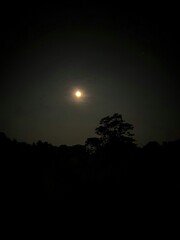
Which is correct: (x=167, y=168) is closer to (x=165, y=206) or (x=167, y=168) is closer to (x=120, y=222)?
(x=165, y=206)

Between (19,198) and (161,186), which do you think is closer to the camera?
(19,198)

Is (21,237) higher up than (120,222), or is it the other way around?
(120,222)

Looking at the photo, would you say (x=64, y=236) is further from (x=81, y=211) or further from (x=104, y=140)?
(x=104, y=140)

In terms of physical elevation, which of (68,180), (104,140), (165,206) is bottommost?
(165,206)

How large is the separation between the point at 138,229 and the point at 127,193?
223 cm

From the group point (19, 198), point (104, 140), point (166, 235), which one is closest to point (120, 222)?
point (166, 235)

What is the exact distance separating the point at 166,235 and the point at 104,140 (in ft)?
85.8

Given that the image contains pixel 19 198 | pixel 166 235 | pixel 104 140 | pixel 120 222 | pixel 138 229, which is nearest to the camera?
pixel 166 235

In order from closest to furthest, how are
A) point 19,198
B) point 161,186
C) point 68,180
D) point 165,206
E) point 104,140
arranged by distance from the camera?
point 165,206 → point 19,198 → point 161,186 → point 68,180 → point 104,140

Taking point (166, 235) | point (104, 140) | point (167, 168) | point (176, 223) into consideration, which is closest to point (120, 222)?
point (166, 235)

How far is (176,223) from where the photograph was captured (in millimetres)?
5883

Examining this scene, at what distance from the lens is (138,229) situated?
19.1 ft

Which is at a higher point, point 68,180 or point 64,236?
point 68,180

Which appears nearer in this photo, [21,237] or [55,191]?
[21,237]
